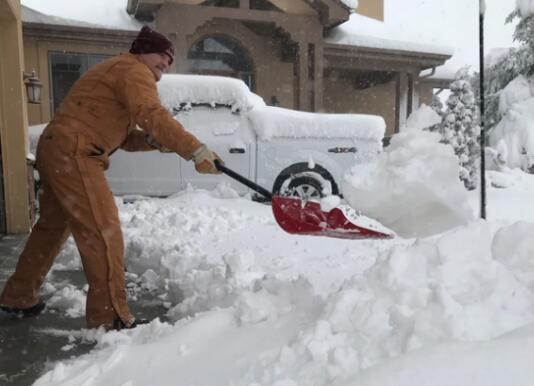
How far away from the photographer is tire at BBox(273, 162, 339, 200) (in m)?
7.95

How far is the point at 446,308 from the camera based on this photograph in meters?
1.75

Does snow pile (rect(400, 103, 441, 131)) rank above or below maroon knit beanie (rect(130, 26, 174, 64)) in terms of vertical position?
below

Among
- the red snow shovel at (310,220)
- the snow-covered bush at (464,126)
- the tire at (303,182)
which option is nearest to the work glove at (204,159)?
the red snow shovel at (310,220)

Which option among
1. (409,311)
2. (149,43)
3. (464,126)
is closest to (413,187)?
(409,311)

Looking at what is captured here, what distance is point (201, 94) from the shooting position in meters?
8.01

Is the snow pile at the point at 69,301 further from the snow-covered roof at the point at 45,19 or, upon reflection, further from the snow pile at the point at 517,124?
the snow-covered roof at the point at 45,19

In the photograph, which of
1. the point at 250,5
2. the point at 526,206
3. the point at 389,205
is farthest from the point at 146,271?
the point at 250,5

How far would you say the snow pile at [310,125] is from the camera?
796 centimetres

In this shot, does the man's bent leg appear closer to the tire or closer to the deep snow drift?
the deep snow drift

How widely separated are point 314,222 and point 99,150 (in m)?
1.25

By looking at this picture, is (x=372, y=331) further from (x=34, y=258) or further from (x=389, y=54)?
(x=389, y=54)

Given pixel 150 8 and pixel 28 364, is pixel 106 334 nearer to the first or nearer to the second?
pixel 28 364

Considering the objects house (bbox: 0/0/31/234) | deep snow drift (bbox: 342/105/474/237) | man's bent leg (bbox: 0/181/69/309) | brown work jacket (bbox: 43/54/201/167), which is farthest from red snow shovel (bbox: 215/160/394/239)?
house (bbox: 0/0/31/234)

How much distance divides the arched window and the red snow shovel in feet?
36.3
